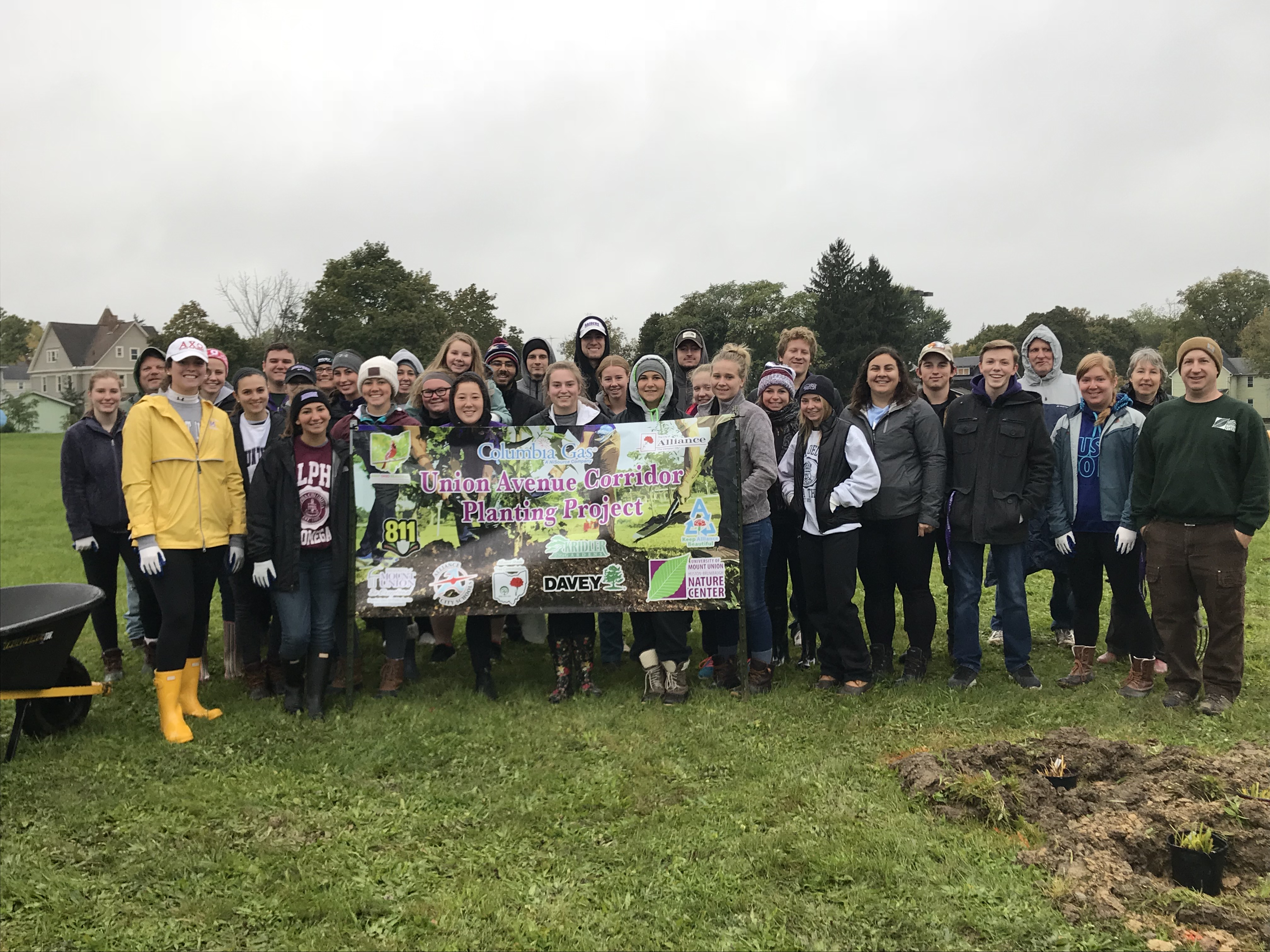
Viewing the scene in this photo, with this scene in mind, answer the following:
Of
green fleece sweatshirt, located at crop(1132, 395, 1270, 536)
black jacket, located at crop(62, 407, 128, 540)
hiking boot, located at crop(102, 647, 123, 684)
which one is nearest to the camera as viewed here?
green fleece sweatshirt, located at crop(1132, 395, 1270, 536)

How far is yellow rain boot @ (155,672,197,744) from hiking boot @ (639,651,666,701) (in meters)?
3.04

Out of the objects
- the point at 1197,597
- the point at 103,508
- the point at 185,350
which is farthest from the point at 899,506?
the point at 103,508

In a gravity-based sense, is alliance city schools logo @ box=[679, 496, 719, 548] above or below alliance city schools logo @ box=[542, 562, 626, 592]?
above

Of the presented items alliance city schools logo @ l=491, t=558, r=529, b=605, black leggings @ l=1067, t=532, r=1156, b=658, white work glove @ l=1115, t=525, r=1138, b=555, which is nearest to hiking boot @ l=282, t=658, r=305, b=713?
alliance city schools logo @ l=491, t=558, r=529, b=605

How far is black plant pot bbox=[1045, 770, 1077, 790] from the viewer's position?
4.38 metres

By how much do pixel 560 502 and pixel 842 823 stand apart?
9.87 ft

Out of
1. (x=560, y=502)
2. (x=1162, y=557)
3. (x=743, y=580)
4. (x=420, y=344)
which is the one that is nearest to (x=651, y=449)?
(x=560, y=502)

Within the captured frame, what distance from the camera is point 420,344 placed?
48406mm

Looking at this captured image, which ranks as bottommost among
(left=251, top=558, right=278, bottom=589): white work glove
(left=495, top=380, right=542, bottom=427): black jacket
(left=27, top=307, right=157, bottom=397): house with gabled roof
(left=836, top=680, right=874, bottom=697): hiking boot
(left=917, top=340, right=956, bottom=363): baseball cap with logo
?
(left=836, top=680, right=874, bottom=697): hiking boot

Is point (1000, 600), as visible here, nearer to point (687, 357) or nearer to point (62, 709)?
point (687, 357)

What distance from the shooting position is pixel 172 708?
18.8ft

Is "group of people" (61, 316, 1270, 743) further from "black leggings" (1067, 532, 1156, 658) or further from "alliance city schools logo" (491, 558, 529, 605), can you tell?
"alliance city schools logo" (491, 558, 529, 605)

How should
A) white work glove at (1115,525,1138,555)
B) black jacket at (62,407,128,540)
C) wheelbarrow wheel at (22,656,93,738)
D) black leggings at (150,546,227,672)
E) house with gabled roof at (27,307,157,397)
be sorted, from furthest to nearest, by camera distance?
house with gabled roof at (27,307,157,397) < black jacket at (62,407,128,540) < white work glove at (1115,525,1138,555) < black leggings at (150,546,227,672) < wheelbarrow wheel at (22,656,93,738)

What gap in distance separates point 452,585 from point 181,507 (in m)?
1.88
